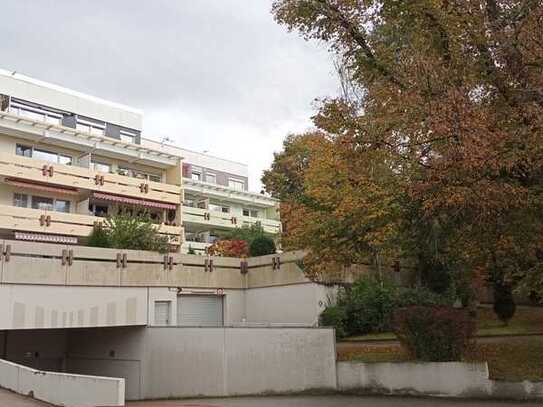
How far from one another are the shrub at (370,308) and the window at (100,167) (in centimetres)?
2406

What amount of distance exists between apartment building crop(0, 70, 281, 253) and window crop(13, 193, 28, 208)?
0.19ft

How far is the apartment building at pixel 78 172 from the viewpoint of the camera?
36.4m

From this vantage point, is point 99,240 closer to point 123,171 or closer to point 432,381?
point 432,381

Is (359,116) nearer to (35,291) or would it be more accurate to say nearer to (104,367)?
(35,291)

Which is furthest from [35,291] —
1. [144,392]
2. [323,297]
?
[323,297]

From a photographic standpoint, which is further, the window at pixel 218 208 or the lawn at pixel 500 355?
the window at pixel 218 208

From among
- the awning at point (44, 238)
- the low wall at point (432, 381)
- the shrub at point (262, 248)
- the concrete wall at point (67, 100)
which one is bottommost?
the low wall at point (432, 381)

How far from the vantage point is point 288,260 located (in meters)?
24.9

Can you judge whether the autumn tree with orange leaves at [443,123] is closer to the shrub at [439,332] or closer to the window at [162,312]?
the shrub at [439,332]

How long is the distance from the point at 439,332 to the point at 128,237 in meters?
15.8

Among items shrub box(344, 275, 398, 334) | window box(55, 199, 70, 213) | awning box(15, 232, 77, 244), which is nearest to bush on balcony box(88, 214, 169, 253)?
shrub box(344, 275, 398, 334)

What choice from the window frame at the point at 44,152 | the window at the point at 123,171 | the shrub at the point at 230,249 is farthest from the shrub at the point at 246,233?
the window frame at the point at 44,152

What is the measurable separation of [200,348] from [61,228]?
20.8m

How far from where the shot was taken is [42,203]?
126 ft
